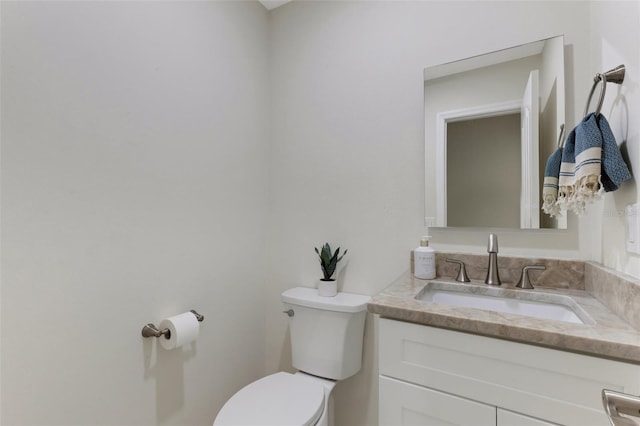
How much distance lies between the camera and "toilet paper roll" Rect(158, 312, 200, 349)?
114 centimetres

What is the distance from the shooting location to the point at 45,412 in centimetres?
89

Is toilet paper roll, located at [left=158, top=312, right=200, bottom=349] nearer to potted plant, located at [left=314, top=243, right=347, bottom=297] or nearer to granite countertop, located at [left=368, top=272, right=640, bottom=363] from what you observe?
potted plant, located at [left=314, top=243, right=347, bottom=297]

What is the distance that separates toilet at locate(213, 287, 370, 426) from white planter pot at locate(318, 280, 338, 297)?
0.08 feet

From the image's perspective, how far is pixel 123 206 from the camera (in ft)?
3.56

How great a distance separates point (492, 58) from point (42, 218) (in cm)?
170

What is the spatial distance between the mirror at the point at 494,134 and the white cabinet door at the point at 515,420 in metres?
0.69

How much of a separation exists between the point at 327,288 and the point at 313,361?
34cm

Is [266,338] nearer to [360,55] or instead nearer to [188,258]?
[188,258]

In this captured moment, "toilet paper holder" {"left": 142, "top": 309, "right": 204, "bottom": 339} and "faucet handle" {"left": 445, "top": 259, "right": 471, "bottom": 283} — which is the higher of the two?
"faucet handle" {"left": 445, "top": 259, "right": 471, "bottom": 283}

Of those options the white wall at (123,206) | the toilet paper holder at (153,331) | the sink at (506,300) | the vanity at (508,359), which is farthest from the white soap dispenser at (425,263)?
the toilet paper holder at (153,331)

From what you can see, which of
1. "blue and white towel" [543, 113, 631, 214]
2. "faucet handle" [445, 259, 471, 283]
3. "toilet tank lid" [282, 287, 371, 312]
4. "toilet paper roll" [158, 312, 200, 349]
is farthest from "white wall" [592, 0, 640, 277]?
"toilet paper roll" [158, 312, 200, 349]

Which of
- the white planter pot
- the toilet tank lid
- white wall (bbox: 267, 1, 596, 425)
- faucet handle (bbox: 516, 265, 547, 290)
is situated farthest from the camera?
the white planter pot

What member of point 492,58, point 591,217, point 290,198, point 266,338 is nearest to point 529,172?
point 591,217

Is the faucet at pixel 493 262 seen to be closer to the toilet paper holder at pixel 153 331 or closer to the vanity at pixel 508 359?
the vanity at pixel 508 359
